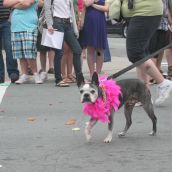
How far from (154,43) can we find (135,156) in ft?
15.7

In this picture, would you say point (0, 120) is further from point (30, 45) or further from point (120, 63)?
point (120, 63)

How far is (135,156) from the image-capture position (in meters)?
5.57

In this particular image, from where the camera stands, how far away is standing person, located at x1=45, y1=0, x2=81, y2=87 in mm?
9555

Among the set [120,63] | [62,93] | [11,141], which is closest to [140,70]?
[62,93]

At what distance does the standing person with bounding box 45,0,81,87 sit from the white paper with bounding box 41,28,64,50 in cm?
7

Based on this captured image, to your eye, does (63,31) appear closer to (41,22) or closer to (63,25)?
(63,25)

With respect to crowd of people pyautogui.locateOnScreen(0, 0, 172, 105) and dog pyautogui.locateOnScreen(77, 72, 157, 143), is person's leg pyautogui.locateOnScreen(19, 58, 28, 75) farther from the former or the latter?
dog pyautogui.locateOnScreen(77, 72, 157, 143)

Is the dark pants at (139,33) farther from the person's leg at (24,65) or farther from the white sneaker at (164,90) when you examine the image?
the person's leg at (24,65)

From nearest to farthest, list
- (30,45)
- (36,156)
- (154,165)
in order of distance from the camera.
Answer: (154,165) → (36,156) → (30,45)

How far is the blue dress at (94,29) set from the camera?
10.2m

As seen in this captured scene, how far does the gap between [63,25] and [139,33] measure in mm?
2435

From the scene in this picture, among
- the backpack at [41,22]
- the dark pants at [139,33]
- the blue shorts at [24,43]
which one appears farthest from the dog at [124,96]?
the blue shorts at [24,43]

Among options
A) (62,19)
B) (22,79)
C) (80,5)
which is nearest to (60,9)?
(62,19)

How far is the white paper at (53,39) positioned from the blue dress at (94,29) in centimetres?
77
